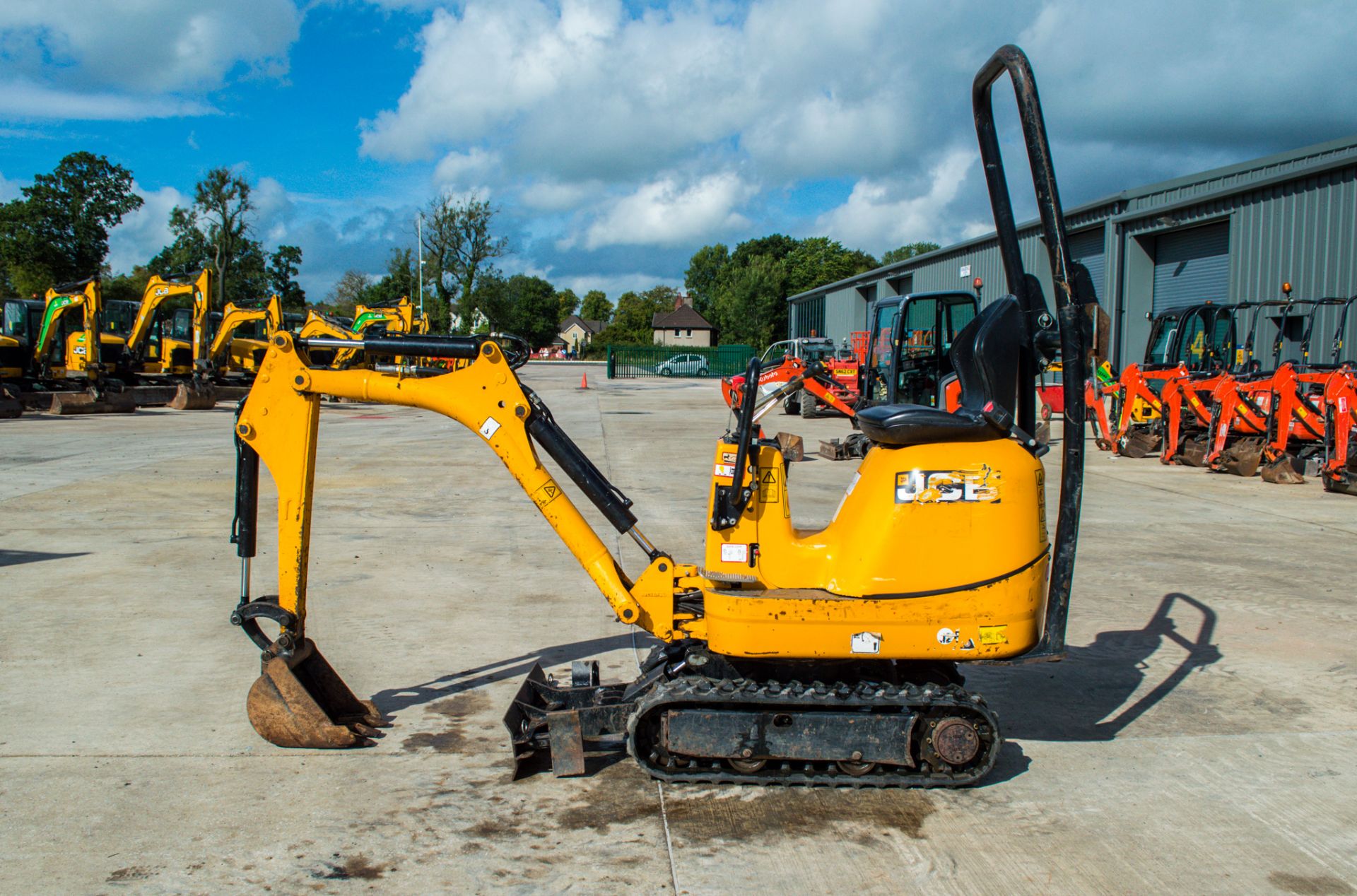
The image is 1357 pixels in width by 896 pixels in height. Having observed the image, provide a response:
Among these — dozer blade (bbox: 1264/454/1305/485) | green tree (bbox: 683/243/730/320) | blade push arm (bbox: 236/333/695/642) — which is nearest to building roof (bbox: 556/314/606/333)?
green tree (bbox: 683/243/730/320)

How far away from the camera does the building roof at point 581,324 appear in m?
151

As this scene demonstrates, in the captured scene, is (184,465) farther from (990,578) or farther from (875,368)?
(990,578)

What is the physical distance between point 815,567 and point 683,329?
109795mm

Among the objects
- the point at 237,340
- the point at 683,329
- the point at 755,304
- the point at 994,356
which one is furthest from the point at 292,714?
the point at 683,329

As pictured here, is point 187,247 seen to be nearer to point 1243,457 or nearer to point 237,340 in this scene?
point 237,340

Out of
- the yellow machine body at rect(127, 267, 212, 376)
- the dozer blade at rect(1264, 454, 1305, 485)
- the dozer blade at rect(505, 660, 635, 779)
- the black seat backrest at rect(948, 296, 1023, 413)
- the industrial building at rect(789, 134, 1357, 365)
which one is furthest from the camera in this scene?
the yellow machine body at rect(127, 267, 212, 376)

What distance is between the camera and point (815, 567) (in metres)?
4.16

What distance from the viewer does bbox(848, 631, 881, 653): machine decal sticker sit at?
3.81 metres

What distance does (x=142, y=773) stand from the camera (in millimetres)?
3996

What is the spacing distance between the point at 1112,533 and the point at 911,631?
6.23m

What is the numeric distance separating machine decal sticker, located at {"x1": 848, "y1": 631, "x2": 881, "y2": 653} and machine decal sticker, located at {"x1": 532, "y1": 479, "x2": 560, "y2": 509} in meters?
1.29

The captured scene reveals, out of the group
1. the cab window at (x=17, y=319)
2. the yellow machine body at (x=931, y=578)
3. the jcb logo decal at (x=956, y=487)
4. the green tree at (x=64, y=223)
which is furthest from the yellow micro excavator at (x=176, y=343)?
the green tree at (x=64, y=223)

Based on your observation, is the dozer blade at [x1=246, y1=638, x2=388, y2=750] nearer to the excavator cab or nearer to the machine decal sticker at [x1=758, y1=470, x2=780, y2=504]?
the machine decal sticker at [x1=758, y1=470, x2=780, y2=504]

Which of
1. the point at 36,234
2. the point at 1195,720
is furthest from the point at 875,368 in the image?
the point at 36,234
